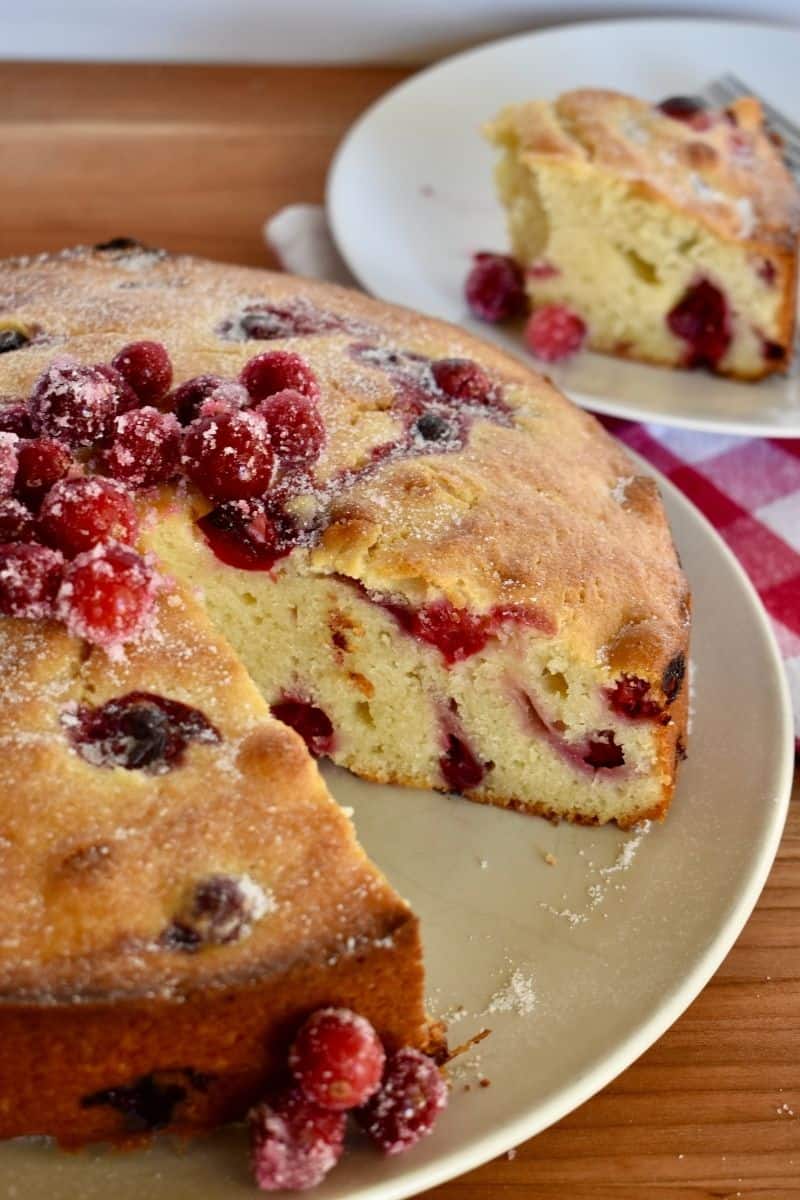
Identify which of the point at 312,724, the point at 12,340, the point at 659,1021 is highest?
the point at 12,340

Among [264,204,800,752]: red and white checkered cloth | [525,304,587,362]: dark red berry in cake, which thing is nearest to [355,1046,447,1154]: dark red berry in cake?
[264,204,800,752]: red and white checkered cloth

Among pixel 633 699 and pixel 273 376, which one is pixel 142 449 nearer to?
pixel 273 376

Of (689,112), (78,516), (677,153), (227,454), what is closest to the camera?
(78,516)

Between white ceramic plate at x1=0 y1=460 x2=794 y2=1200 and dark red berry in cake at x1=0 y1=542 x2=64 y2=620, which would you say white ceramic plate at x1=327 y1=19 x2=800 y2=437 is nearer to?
white ceramic plate at x1=0 y1=460 x2=794 y2=1200

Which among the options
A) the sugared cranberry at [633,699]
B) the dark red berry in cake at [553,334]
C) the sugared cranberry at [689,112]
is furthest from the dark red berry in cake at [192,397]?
the sugared cranberry at [689,112]

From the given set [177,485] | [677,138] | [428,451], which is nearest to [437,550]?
[428,451]

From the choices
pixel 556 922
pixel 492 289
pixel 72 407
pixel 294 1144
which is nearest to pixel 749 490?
pixel 492 289
